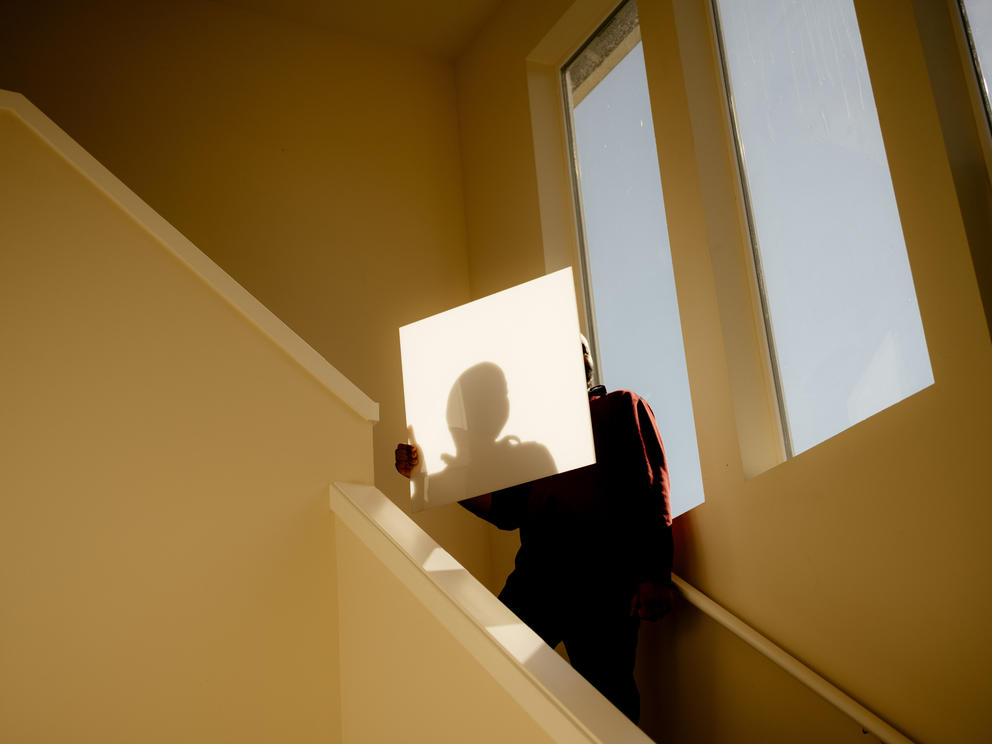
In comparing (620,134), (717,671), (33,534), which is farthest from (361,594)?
(620,134)

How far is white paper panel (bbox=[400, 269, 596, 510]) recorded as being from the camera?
186 centimetres

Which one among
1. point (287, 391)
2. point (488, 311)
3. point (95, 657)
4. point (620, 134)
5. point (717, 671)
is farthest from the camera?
point (620, 134)

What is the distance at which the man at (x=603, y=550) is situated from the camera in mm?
2020

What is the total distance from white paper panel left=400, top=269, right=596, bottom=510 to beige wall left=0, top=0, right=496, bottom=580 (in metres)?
1.19

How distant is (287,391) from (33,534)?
563 millimetres

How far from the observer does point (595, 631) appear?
2.02 meters

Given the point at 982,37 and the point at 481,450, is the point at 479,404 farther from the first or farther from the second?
the point at 982,37

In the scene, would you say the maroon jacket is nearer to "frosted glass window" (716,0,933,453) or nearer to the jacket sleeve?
the jacket sleeve

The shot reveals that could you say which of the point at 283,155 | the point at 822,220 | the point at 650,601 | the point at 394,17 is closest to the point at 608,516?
the point at 650,601

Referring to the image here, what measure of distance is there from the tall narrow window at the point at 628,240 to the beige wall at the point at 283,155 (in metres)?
0.75

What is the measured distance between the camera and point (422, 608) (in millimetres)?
1473

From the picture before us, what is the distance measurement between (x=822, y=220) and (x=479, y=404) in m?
1.07

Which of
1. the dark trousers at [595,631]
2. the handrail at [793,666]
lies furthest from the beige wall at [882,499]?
the dark trousers at [595,631]

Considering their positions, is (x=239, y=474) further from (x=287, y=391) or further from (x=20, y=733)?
(x=20, y=733)
